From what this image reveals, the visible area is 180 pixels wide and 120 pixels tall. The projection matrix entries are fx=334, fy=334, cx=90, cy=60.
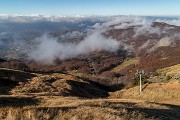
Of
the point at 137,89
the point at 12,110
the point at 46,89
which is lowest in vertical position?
the point at 137,89

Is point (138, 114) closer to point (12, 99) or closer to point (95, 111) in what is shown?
point (95, 111)

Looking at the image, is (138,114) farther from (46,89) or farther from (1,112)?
(46,89)

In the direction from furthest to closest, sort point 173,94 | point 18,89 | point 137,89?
point 137,89
point 173,94
point 18,89

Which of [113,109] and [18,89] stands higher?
[113,109]

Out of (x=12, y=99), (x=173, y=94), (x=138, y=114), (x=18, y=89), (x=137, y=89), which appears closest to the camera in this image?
(x=138, y=114)

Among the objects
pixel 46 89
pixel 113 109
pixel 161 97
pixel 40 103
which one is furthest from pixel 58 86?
pixel 113 109

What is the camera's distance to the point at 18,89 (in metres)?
73.1

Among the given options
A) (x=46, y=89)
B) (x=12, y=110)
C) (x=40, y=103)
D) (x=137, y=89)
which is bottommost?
(x=137, y=89)

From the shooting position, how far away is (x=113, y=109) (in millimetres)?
30344

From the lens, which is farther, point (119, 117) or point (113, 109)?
point (113, 109)

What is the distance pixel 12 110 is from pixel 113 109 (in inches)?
353

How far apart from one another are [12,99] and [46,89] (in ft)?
124

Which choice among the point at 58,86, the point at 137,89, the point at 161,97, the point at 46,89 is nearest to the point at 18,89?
the point at 46,89

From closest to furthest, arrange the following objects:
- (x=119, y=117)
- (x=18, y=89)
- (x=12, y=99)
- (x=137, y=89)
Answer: (x=119, y=117), (x=12, y=99), (x=18, y=89), (x=137, y=89)
